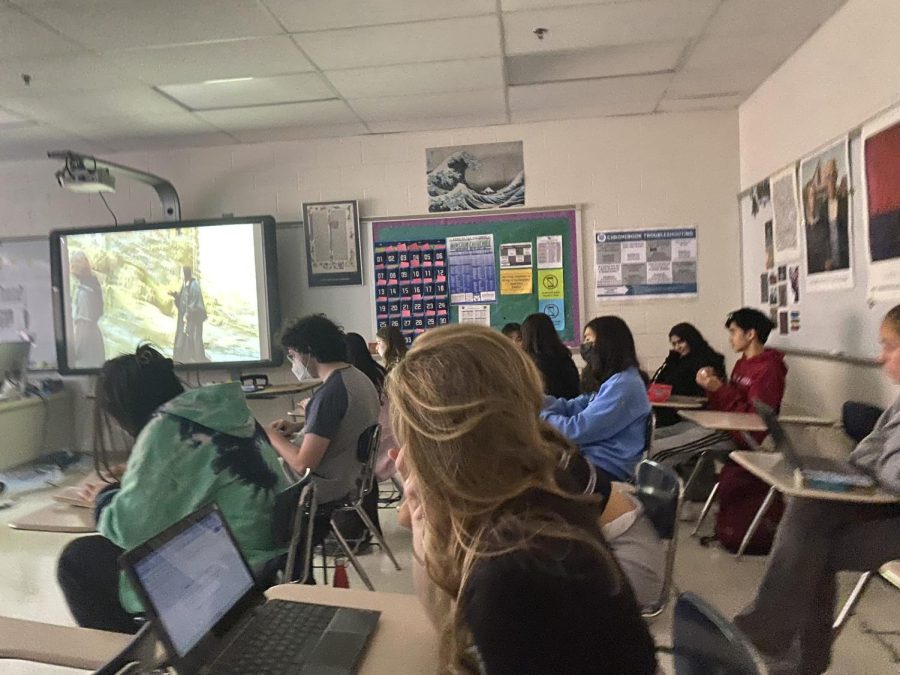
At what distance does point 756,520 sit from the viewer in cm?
313

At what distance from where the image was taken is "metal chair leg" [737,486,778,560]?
10.0ft

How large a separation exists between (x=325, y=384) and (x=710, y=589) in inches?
74.0

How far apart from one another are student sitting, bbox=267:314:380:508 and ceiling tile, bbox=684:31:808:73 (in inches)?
105

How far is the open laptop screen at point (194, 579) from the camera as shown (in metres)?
0.98

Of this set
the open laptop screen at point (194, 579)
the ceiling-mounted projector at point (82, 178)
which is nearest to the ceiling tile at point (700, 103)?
the ceiling-mounted projector at point (82, 178)

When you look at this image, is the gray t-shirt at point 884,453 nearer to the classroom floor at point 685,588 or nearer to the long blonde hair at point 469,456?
the classroom floor at point 685,588

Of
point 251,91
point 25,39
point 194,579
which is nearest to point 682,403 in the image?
→ point 194,579

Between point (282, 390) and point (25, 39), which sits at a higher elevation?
point (25, 39)

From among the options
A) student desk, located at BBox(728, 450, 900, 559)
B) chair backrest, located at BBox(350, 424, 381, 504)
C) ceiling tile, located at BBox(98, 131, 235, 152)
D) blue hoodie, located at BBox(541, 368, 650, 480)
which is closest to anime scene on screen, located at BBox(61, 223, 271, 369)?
ceiling tile, located at BBox(98, 131, 235, 152)

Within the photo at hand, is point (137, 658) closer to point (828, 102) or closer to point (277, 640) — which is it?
point (277, 640)

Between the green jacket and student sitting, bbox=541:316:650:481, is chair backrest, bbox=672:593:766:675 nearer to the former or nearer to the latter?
the green jacket

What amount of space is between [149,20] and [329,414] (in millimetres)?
2068

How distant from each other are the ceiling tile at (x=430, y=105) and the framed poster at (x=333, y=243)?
772 millimetres

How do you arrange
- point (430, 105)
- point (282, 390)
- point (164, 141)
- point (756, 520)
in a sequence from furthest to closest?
1. point (164, 141)
2. point (282, 390)
3. point (430, 105)
4. point (756, 520)
